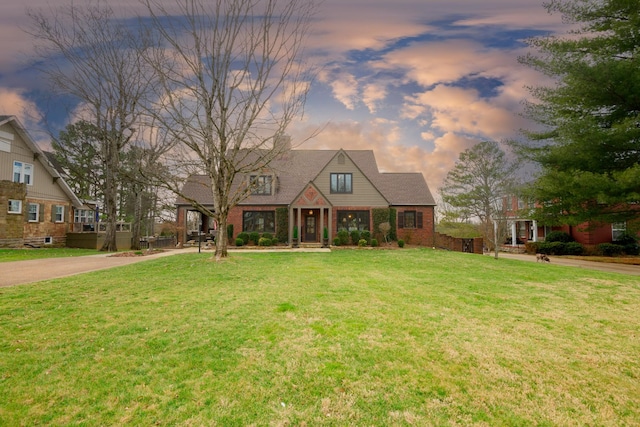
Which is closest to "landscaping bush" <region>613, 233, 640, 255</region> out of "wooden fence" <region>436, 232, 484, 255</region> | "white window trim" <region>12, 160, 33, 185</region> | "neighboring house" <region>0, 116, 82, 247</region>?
"wooden fence" <region>436, 232, 484, 255</region>

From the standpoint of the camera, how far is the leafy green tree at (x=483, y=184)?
2931 centimetres

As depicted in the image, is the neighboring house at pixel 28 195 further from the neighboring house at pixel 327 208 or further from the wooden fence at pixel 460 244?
the wooden fence at pixel 460 244

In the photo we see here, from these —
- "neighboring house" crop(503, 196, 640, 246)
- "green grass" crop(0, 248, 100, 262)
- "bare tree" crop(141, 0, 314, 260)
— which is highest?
"bare tree" crop(141, 0, 314, 260)

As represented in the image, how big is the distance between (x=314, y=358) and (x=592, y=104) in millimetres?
A: 18708

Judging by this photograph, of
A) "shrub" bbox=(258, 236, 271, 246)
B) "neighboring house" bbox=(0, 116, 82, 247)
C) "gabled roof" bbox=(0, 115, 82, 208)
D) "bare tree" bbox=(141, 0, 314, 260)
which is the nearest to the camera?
"bare tree" bbox=(141, 0, 314, 260)

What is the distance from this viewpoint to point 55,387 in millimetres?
3008

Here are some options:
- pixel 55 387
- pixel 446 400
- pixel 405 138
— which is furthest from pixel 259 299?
pixel 405 138

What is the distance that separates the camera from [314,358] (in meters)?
3.59

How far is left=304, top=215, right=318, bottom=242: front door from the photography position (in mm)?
24672

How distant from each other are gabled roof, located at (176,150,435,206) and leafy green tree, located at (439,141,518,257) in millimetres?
6457

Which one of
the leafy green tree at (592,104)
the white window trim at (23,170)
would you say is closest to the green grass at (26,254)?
the white window trim at (23,170)

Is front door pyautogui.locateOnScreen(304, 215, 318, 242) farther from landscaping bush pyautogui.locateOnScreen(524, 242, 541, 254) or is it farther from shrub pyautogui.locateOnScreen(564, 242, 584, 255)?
shrub pyautogui.locateOnScreen(564, 242, 584, 255)

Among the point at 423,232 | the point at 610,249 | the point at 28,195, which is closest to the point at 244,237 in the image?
the point at 423,232

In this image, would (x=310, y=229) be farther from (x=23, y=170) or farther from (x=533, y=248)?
(x=23, y=170)
